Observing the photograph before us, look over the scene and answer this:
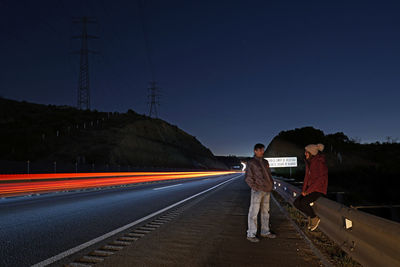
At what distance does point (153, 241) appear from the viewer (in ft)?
21.8

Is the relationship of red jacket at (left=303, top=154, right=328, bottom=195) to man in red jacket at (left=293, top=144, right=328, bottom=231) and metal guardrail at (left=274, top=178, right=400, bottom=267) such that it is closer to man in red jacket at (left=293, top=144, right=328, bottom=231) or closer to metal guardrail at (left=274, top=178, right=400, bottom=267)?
man in red jacket at (left=293, top=144, right=328, bottom=231)

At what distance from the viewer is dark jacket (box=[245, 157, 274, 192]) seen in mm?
6719

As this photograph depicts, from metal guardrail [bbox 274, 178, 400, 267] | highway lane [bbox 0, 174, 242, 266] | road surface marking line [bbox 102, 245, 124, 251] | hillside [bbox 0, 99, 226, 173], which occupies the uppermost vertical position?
hillside [bbox 0, 99, 226, 173]

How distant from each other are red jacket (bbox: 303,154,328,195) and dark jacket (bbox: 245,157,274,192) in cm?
75

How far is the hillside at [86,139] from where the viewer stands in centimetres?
5884

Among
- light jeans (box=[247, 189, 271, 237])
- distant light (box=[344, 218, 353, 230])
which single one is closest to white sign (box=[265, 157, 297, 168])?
light jeans (box=[247, 189, 271, 237])

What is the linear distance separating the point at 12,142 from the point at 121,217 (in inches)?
2316

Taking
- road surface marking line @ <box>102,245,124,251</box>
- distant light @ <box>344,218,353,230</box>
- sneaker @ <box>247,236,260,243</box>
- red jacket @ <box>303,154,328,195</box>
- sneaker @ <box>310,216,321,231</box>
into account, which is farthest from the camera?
sneaker @ <box>310,216,321,231</box>

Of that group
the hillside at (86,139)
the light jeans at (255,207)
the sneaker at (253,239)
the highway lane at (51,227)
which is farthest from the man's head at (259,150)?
the hillside at (86,139)

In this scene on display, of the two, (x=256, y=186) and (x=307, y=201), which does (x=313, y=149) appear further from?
(x=256, y=186)

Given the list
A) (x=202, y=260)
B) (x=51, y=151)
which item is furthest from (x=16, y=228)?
(x=51, y=151)

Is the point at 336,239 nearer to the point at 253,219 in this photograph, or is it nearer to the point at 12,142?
the point at 253,219

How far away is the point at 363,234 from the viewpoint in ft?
15.9

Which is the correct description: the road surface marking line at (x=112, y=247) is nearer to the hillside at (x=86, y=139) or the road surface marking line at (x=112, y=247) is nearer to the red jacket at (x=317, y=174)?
the red jacket at (x=317, y=174)
